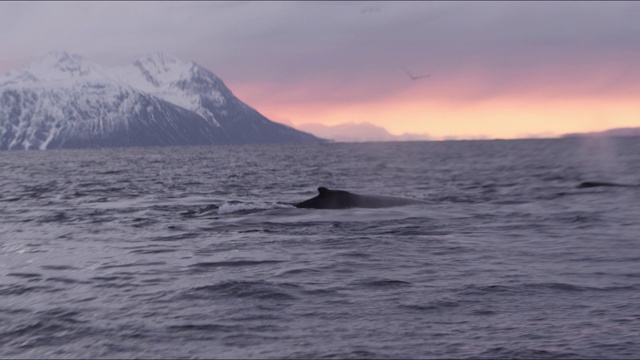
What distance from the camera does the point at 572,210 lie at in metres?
26.3

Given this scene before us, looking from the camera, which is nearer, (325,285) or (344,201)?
(325,285)

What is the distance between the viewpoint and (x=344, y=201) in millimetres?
26391

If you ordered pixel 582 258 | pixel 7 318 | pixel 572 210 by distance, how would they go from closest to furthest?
1. pixel 7 318
2. pixel 582 258
3. pixel 572 210

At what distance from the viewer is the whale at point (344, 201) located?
26.2 m

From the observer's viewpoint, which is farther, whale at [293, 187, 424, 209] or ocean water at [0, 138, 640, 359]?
whale at [293, 187, 424, 209]

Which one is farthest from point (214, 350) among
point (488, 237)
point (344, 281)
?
point (488, 237)

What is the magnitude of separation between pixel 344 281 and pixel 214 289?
89.1 inches

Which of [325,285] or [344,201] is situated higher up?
[344,201]

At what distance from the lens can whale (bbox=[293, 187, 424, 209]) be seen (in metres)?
26.2

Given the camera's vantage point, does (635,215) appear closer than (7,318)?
No

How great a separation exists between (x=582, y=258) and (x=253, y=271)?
6.75 meters

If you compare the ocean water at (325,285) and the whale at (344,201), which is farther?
the whale at (344,201)

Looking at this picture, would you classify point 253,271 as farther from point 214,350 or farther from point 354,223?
point 354,223

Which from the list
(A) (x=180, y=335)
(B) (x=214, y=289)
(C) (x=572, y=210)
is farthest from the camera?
(C) (x=572, y=210)
